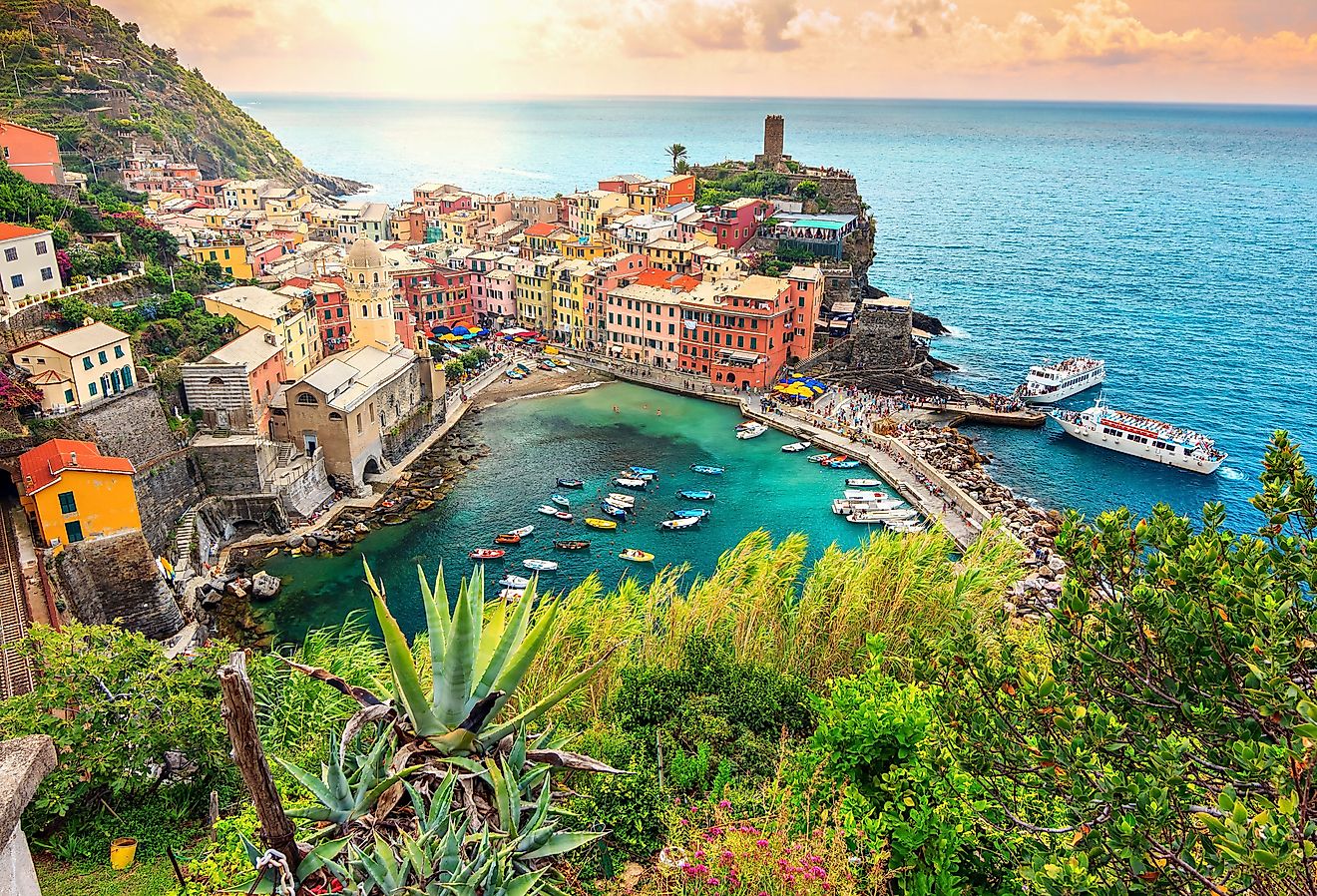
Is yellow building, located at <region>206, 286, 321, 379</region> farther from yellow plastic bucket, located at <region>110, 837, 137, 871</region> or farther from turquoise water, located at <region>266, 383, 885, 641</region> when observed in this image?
yellow plastic bucket, located at <region>110, 837, 137, 871</region>

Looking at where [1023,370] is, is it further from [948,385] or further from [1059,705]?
[1059,705]

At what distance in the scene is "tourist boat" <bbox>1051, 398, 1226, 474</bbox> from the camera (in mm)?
42094

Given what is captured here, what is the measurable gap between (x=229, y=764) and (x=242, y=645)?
15825 mm

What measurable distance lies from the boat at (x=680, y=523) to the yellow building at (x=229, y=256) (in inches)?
1343

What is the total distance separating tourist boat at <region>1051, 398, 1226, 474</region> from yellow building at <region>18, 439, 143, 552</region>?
45467 millimetres

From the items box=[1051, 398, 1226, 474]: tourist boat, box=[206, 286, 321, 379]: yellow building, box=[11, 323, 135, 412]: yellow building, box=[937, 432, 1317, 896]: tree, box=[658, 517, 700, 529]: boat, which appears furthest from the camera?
box=[1051, 398, 1226, 474]: tourist boat

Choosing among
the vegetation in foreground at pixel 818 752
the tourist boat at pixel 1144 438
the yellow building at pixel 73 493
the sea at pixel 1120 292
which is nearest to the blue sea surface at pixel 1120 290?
the sea at pixel 1120 292

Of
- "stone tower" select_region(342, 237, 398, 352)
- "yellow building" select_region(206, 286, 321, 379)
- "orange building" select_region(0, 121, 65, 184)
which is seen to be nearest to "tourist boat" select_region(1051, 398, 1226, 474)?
"stone tower" select_region(342, 237, 398, 352)

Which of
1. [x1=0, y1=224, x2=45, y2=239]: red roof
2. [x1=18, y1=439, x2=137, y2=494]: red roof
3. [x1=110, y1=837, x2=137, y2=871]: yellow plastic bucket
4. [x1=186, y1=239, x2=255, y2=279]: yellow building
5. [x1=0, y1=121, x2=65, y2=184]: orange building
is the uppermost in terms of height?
[x1=0, y1=121, x2=65, y2=184]: orange building

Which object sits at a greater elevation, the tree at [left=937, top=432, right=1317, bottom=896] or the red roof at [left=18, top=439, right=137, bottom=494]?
the tree at [left=937, top=432, right=1317, bottom=896]

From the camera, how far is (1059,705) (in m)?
8.21

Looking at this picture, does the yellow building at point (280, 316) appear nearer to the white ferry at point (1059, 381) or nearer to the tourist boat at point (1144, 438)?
the white ferry at point (1059, 381)

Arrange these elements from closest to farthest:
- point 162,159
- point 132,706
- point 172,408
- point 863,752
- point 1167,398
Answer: point 863,752, point 132,706, point 172,408, point 1167,398, point 162,159

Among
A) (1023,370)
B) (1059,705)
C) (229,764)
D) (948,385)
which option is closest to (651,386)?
(948,385)
